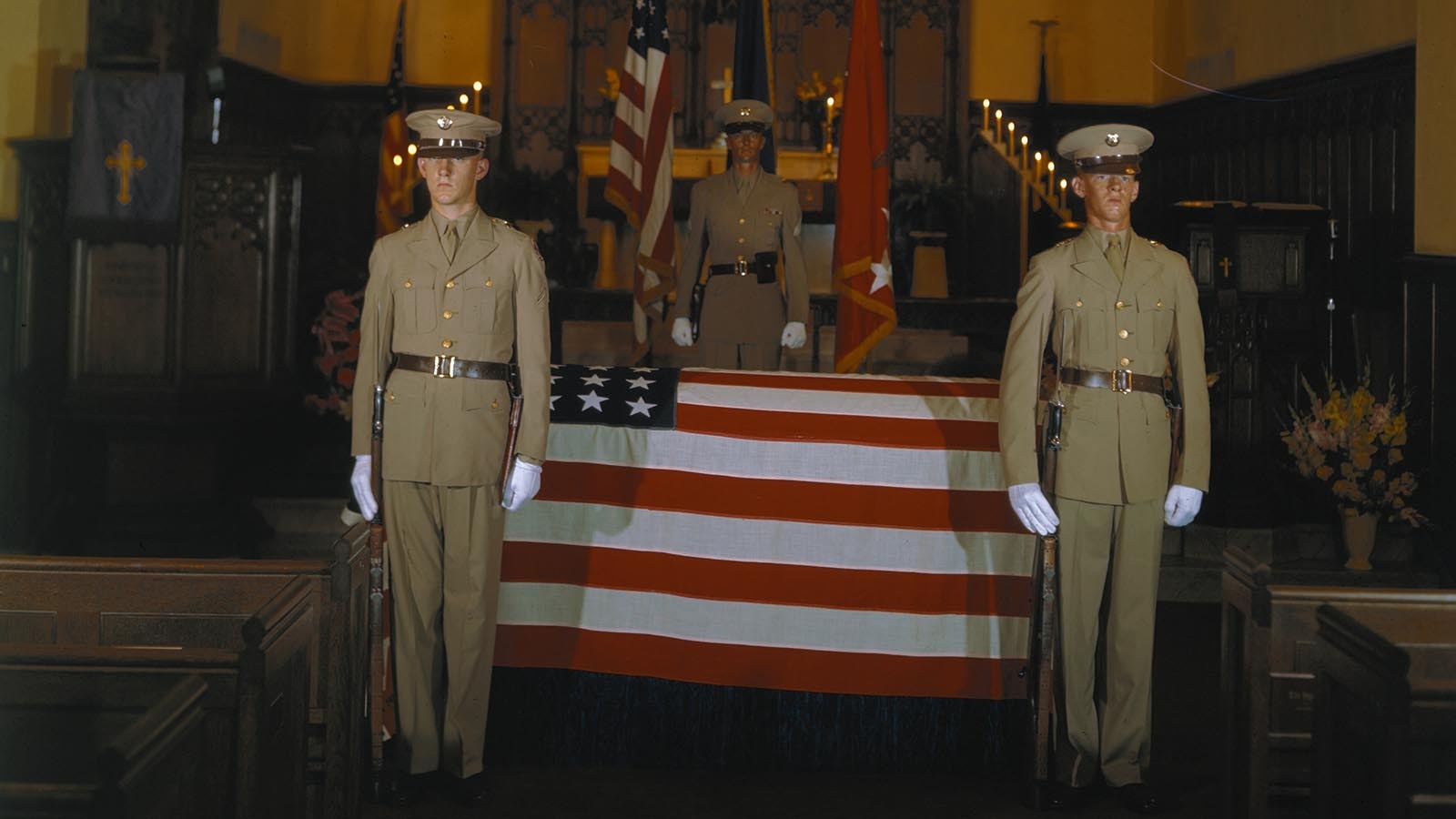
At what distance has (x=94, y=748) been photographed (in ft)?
6.99

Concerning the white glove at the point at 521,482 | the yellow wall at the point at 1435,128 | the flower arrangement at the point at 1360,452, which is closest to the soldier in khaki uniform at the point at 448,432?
the white glove at the point at 521,482

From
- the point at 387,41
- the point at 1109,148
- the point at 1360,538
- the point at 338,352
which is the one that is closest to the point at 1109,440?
the point at 1109,148

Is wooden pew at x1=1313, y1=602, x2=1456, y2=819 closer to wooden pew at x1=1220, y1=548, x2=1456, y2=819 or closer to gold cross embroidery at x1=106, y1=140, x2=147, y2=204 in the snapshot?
wooden pew at x1=1220, y1=548, x2=1456, y2=819

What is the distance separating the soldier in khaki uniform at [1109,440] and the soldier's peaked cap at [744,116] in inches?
63.8

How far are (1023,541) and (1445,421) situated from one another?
10.2ft

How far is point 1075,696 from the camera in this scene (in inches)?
128

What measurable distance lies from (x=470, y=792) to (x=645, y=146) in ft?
10.3

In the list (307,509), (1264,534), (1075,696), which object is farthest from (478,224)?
(1264,534)

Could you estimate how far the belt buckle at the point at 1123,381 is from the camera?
328 centimetres

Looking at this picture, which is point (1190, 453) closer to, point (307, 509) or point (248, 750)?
point (248, 750)

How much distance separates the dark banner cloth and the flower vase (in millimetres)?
5217

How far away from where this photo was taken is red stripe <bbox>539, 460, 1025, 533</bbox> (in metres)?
3.59

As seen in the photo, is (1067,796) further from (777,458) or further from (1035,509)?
(777,458)

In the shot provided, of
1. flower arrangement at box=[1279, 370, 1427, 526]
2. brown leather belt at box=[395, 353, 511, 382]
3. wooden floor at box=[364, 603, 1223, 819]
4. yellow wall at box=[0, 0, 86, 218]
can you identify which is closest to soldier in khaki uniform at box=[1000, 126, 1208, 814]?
wooden floor at box=[364, 603, 1223, 819]
